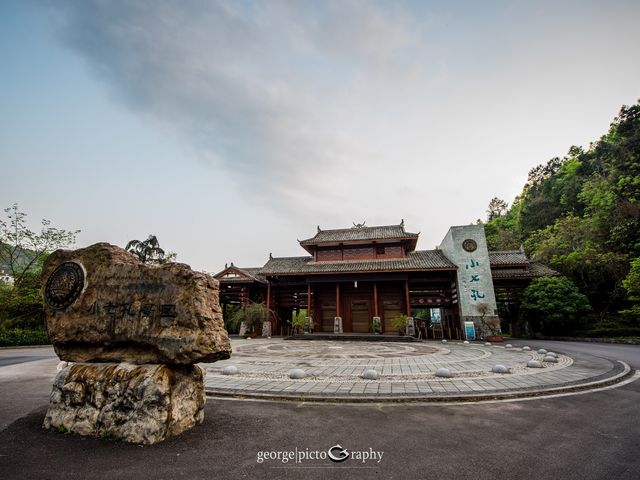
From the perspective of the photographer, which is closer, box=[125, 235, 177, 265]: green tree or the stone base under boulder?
the stone base under boulder

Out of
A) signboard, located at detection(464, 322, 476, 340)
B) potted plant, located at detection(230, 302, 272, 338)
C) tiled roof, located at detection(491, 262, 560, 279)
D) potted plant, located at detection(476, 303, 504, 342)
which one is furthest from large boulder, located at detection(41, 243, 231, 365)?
tiled roof, located at detection(491, 262, 560, 279)

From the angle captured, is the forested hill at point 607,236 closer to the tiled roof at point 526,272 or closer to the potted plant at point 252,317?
the tiled roof at point 526,272

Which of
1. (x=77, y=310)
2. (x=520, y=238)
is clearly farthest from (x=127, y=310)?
(x=520, y=238)

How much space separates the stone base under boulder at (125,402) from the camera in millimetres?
3148

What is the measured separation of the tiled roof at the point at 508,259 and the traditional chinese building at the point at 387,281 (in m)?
0.06

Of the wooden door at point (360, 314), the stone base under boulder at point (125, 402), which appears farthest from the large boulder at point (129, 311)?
the wooden door at point (360, 314)

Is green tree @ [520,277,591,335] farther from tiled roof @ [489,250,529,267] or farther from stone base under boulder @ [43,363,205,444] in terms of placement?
stone base under boulder @ [43,363,205,444]

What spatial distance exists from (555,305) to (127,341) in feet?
71.7

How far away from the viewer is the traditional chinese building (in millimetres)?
18719

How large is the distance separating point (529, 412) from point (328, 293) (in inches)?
714

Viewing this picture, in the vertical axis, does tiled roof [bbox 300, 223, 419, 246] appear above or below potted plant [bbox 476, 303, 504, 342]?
above

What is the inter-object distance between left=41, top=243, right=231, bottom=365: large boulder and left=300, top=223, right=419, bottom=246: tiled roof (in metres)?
18.7

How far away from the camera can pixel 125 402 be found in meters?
3.23

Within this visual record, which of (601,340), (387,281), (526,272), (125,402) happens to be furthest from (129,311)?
(526,272)
